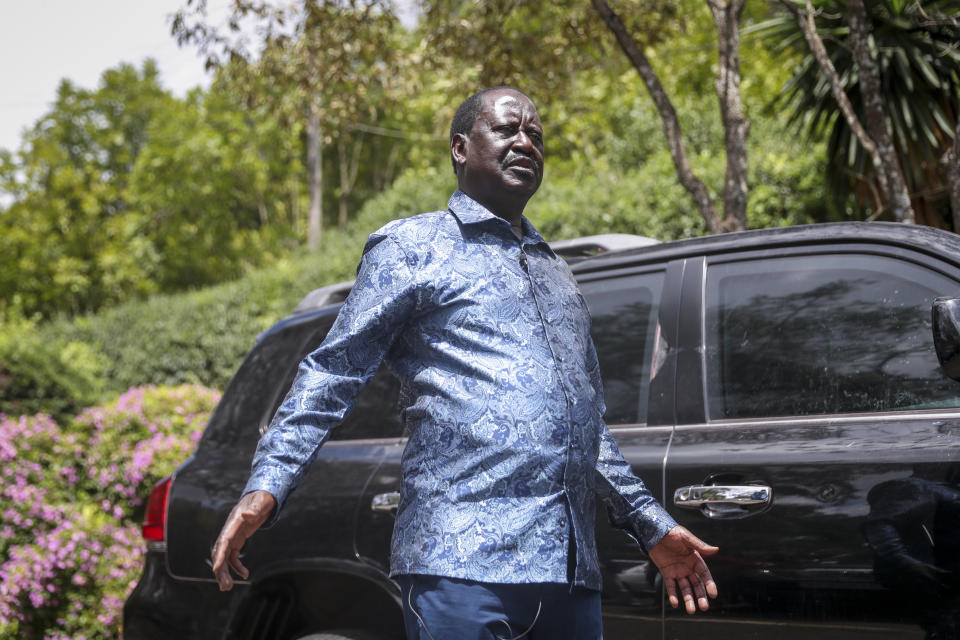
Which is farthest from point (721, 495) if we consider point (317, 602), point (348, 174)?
point (348, 174)

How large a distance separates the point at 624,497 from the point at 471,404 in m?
0.50

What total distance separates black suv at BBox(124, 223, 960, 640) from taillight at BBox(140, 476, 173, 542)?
24 centimetres

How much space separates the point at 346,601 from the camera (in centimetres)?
308

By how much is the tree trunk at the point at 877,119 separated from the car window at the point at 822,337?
274 cm

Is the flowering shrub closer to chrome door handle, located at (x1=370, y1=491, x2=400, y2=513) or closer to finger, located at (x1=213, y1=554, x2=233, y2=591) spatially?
chrome door handle, located at (x1=370, y1=491, x2=400, y2=513)

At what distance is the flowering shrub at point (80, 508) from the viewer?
5906 mm

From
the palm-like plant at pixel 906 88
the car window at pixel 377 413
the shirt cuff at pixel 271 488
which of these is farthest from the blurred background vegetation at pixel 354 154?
the shirt cuff at pixel 271 488

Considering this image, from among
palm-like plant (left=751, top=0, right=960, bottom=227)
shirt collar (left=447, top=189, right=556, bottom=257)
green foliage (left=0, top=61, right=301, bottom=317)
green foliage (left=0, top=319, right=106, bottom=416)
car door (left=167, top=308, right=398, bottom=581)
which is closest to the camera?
shirt collar (left=447, top=189, right=556, bottom=257)

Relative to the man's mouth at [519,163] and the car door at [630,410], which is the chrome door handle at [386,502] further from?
the man's mouth at [519,163]

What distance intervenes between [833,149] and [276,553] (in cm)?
570

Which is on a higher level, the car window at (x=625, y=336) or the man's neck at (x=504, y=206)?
the man's neck at (x=504, y=206)

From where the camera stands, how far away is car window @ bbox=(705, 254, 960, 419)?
2.46 metres

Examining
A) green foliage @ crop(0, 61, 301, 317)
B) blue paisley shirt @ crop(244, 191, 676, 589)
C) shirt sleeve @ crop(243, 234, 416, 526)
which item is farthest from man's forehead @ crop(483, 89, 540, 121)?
green foliage @ crop(0, 61, 301, 317)

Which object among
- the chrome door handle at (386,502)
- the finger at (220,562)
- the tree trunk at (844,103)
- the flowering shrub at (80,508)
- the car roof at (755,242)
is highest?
the tree trunk at (844,103)
